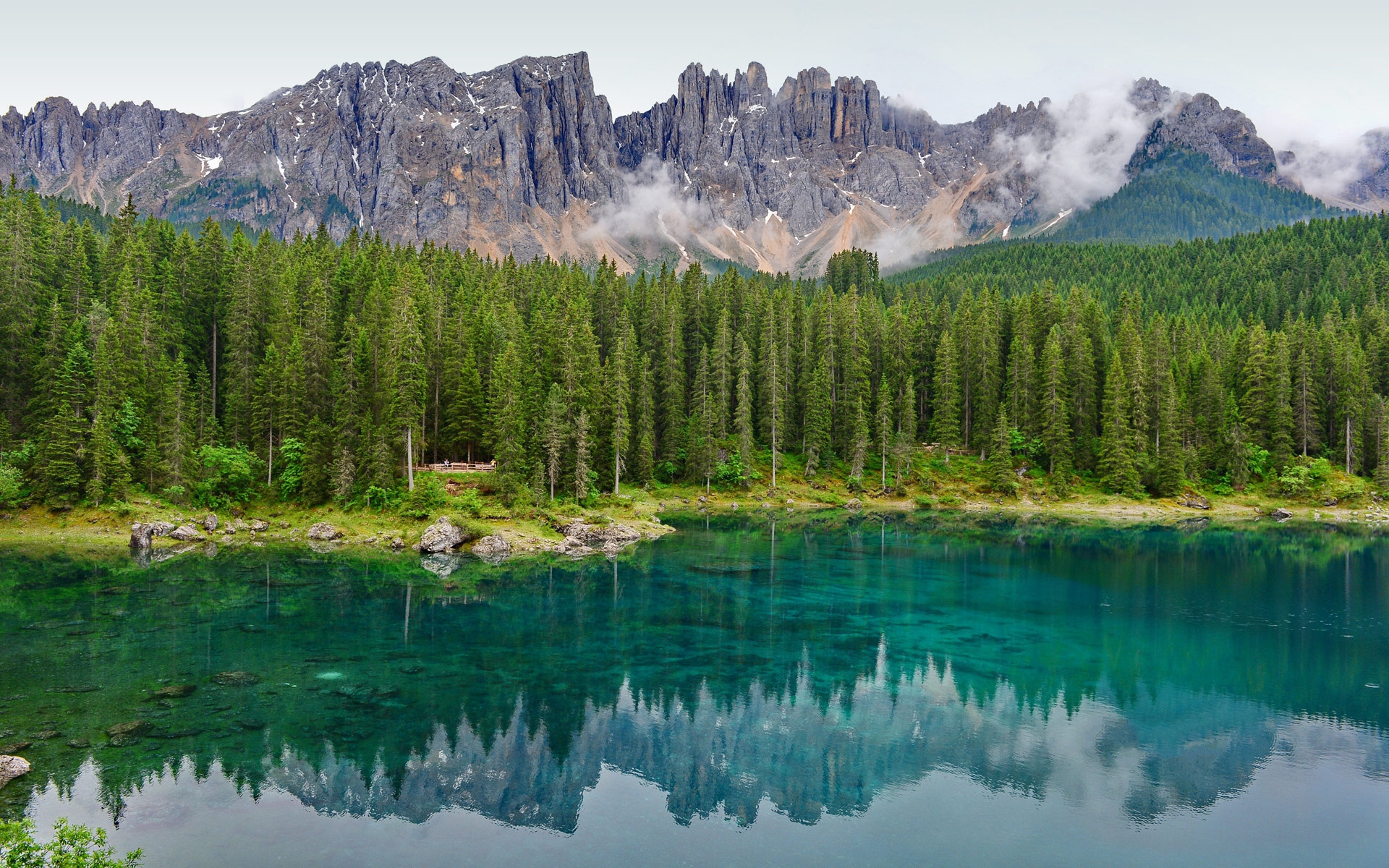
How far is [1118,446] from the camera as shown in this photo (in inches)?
3465

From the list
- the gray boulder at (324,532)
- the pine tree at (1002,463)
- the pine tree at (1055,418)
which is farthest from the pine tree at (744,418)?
the gray boulder at (324,532)

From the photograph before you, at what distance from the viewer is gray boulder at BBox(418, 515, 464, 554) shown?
57000 millimetres

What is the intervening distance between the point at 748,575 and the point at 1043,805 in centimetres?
2976

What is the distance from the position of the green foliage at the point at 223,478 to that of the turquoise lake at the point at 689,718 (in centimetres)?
1415

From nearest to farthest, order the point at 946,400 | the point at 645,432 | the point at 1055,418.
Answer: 1. the point at 645,432
2. the point at 1055,418
3. the point at 946,400

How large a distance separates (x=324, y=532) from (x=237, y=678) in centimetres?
3285

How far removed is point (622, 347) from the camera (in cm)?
8425

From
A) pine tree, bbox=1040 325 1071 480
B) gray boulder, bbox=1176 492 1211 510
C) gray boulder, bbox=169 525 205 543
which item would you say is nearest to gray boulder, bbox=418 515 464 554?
gray boulder, bbox=169 525 205 543

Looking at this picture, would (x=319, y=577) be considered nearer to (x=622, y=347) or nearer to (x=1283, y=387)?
(x=622, y=347)

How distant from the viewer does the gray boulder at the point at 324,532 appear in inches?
2323

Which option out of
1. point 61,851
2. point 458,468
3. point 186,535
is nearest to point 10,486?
point 186,535

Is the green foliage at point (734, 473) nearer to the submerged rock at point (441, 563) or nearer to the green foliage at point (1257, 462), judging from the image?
the submerged rock at point (441, 563)

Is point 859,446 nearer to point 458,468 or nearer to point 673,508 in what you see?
→ point 673,508

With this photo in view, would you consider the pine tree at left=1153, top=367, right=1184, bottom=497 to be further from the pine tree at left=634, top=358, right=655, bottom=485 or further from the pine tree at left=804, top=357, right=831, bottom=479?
the pine tree at left=634, top=358, right=655, bottom=485
